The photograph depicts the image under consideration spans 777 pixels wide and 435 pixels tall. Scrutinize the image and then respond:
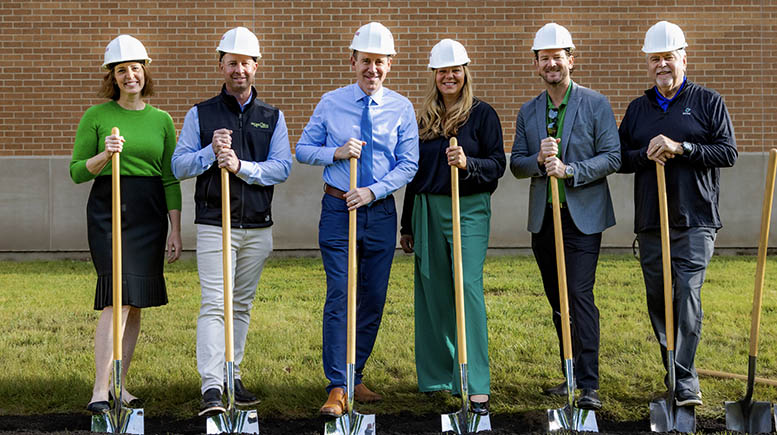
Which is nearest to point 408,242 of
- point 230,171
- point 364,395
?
point 364,395

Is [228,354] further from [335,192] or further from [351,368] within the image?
[335,192]

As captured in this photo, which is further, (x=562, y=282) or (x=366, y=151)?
(x=366, y=151)

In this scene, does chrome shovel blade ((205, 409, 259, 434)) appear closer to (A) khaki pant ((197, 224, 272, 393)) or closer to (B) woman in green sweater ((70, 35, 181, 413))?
(A) khaki pant ((197, 224, 272, 393))

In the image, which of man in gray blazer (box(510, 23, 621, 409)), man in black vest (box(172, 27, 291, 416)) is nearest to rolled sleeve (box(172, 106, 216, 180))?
man in black vest (box(172, 27, 291, 416))

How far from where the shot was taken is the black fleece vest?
4699mm

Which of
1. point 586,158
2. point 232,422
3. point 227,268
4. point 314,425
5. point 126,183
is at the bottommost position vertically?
point 314,425

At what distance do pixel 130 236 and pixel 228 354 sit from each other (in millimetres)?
905

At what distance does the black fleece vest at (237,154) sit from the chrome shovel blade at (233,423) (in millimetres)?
1037

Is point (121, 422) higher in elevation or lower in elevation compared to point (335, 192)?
lower

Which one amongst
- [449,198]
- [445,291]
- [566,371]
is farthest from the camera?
[445,291]

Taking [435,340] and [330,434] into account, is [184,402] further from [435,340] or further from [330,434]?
[435,340]

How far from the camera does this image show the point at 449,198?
4.90m

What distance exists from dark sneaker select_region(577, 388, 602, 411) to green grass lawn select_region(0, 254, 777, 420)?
182 mm

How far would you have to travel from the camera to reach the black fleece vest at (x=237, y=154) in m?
4.70
